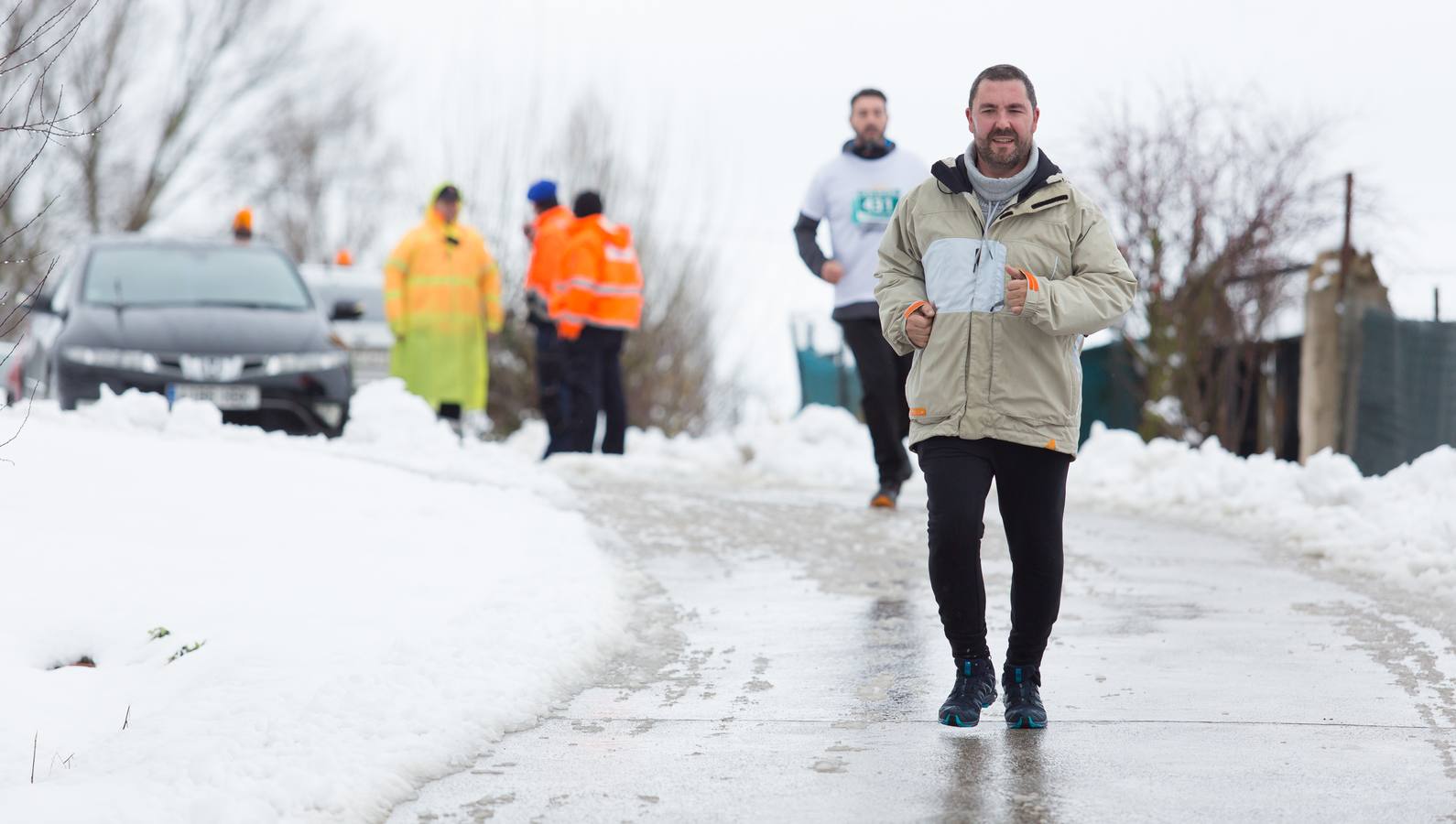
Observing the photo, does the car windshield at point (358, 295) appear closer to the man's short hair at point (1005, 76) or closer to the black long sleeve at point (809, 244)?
the black long sleeve at point (809, 244)

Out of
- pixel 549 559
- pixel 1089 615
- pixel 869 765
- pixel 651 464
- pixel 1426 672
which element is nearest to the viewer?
pixel 869 765

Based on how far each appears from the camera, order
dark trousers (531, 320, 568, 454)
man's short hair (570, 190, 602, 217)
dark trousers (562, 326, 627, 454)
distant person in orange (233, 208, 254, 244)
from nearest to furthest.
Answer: dark trousers (562, 326, 627, 454)
man's short hair (570, 190, 602, 217)
distant person in orange (233, 208, 254, 244)
dark trousers (531, 320, 568, 454)

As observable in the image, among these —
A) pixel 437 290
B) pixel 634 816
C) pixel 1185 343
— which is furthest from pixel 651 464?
pixel 634 816

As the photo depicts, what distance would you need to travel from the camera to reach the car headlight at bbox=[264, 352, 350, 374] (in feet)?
39.2

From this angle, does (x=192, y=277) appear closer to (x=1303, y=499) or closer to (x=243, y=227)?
(x=243, y=227)

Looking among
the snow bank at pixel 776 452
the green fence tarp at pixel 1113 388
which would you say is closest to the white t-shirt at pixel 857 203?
the snow bank at pixel 776 452

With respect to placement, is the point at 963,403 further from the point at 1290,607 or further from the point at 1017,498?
the point at 1290,607

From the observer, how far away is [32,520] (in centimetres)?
576

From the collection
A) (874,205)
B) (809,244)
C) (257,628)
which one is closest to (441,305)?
(809,244)

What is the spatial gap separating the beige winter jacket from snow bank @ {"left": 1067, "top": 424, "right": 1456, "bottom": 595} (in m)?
3.12

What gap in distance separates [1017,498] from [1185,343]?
9.80m

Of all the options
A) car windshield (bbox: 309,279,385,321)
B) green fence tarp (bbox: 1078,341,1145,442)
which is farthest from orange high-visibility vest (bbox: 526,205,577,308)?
green fence tarp (bbox: 1078,341,1145,442)

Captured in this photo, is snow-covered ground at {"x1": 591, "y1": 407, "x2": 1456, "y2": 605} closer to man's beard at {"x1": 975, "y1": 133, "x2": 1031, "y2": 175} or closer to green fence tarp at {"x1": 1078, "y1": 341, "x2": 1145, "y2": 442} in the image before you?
green fence tarp at {"x1": 1078, "y1": 341, "x2": 1145, "y2": 442}

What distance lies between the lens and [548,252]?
13547mm
